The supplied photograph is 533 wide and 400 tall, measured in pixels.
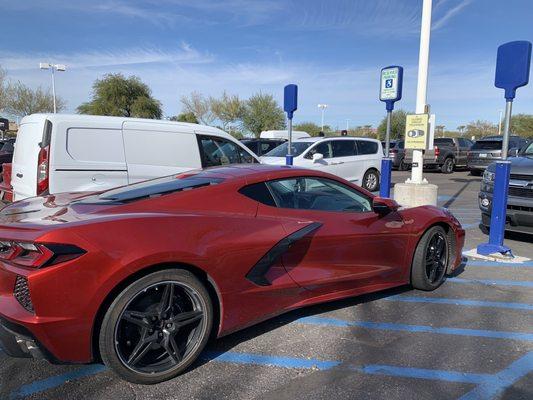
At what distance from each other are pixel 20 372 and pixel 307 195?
252 centimetres

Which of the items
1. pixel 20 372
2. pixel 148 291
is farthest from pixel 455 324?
pixel 20 372

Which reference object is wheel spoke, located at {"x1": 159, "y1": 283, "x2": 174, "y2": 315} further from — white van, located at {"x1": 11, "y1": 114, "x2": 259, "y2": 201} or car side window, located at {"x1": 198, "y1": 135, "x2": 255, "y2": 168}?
car side window, located at {"x1": 198, "y1": 135, "x2": 255, "y2": 168}

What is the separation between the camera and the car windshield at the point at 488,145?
19.6 m

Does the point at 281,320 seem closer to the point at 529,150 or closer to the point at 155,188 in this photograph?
the point at 155,188

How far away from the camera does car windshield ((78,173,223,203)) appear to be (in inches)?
136

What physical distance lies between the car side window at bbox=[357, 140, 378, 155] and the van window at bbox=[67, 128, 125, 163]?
7968mm

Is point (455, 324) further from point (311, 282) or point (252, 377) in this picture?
point (252, 377)

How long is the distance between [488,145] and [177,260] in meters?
20.1

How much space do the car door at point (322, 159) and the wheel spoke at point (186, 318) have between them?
8.55 meters

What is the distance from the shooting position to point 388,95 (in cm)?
890

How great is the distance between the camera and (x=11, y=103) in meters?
43.6

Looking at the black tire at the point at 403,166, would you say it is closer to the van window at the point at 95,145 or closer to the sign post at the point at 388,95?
the sign post at the point at 388,95

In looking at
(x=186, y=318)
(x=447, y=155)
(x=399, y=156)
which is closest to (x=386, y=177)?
(x=186, y=318)

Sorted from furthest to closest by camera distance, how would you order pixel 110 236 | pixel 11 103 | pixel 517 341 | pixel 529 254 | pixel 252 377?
pixel 11 103, pixel 529 254, pixel 517 341, pixel 252 377, pixel 110 236
